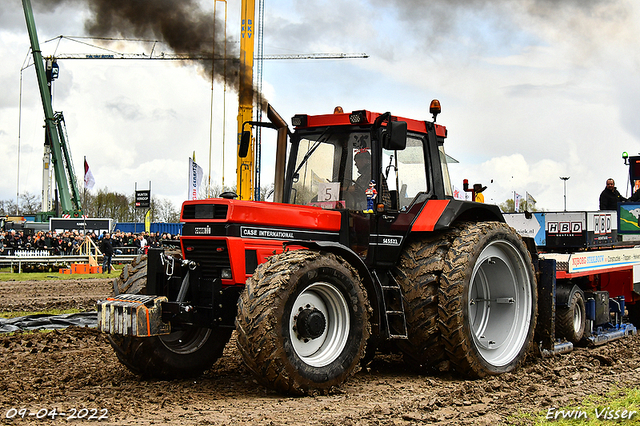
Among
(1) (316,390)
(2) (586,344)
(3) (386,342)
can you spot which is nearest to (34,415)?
(1) (316,390)

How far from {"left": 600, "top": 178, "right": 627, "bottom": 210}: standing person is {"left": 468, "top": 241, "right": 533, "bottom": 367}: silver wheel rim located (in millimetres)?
5720

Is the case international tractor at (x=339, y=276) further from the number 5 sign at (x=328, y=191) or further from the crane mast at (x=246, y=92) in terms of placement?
the crane mast at (x=246, y=92)

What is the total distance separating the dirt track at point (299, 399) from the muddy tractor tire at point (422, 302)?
0.27 metres

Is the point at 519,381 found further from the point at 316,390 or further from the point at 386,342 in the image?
the point at 316,390

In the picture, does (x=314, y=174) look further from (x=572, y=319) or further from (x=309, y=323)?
(x=572, y=319)

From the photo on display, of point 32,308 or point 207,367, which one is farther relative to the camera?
point 32,308

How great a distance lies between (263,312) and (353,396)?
1.23 metres

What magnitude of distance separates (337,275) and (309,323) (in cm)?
50

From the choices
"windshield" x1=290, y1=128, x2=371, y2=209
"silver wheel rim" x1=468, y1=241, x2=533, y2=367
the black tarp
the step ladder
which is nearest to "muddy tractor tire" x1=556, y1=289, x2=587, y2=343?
"silver wheel rim" x1=468, y1=241, x2=533, y2=367

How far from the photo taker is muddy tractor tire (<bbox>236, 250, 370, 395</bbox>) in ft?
18.2

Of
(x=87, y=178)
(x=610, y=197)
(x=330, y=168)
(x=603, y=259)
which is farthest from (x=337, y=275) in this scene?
(x=87, y=178)

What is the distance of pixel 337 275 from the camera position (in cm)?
613

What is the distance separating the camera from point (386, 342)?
7242 mm

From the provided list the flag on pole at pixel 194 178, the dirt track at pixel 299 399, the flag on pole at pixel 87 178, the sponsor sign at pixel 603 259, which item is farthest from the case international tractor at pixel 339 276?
the flag on pole at pixel 87 178
